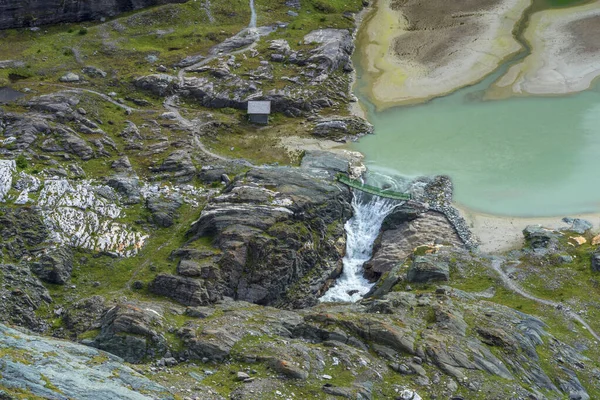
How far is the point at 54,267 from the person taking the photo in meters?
76.8

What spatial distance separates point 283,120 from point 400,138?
1905 centimetres

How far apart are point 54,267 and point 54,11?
73.5 meters

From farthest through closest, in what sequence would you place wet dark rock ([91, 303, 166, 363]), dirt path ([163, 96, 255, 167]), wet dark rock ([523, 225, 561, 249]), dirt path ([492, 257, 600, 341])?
dirt path ([163, 96, 255, 167])
wet dark rock ([523, 225, 561, 249])
dirt path ([492, 257, 600, 341])
wet dark rock ([91, 303, 166, 363])

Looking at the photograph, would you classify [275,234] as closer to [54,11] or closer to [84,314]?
→ [84,314]

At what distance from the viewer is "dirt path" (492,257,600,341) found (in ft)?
231

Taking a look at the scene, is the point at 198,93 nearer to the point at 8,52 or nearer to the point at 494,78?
the point at 8,52

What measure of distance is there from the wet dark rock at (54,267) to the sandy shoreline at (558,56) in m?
76.1

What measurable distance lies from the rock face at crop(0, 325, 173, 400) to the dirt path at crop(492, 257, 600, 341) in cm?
4357

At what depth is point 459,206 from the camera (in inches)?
3696

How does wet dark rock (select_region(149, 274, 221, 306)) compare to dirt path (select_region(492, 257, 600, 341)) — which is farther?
wet dark rock (select_region(149, 274, 221, 306))

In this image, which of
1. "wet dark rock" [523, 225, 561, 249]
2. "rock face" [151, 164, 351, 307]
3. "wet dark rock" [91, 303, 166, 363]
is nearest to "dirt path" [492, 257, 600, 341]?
"wet dark rock" [523, 225, 561, 249]

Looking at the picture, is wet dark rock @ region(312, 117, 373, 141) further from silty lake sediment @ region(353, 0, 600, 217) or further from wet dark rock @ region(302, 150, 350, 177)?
wet dark rock @ region(302, 150, 350, 177)

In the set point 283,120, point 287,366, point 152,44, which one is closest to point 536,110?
point 283,120

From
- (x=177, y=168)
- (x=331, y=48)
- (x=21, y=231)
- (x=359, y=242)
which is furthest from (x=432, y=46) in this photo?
(x=21, y=231)
